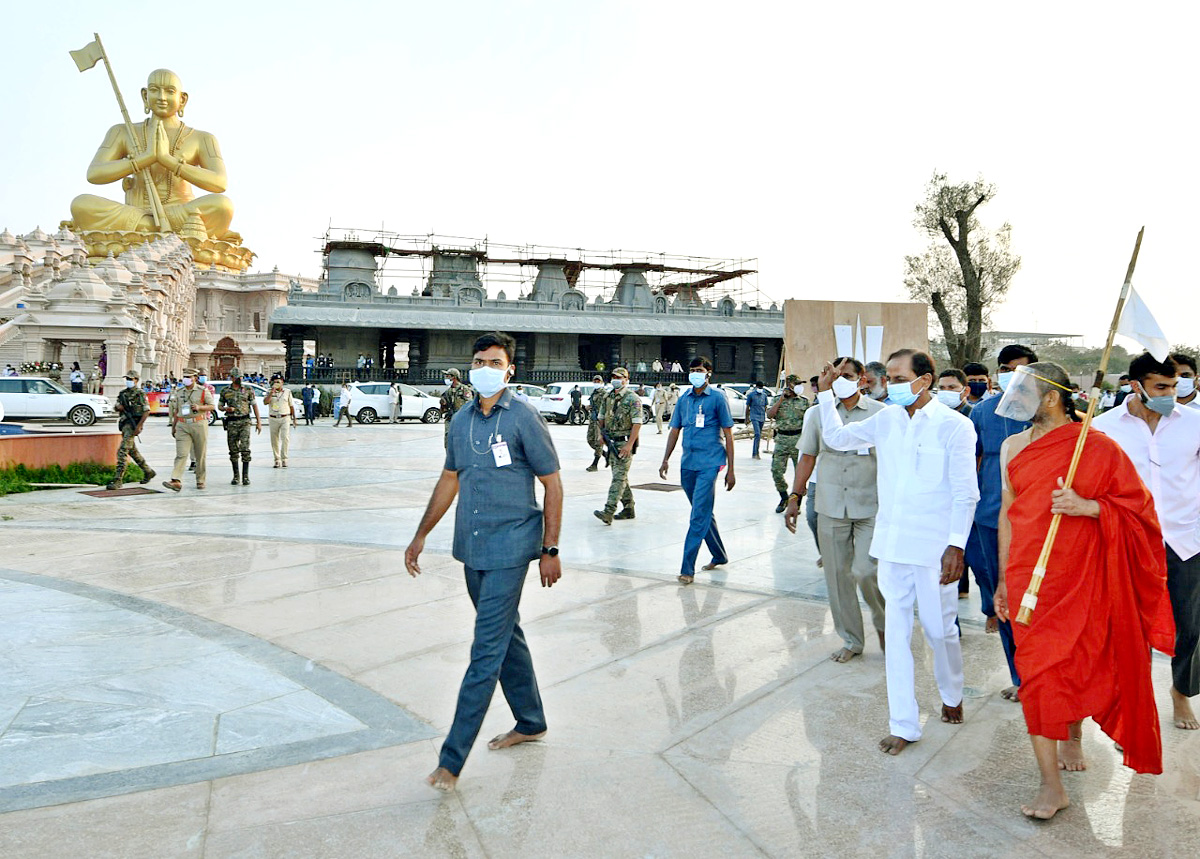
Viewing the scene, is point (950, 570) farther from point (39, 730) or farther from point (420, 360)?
point (420, 360)

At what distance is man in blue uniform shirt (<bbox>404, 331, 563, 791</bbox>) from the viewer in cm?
344

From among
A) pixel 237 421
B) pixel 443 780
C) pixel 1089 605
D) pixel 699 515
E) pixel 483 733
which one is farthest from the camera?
pixel 237 421

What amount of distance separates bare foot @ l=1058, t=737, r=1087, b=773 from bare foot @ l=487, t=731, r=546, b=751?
2257 millimetres

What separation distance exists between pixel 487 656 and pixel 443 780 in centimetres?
50

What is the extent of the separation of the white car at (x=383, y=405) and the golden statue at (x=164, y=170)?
35.8 metres

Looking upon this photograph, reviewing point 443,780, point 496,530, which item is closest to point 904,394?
point 496,530

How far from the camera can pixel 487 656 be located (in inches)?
136

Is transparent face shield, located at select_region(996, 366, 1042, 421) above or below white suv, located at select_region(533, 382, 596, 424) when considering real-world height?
above

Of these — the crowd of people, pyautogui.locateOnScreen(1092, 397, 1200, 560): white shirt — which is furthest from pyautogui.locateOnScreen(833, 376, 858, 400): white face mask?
pyautogui.locateOnScreen(1092, 397, 1200, 560): white shirt

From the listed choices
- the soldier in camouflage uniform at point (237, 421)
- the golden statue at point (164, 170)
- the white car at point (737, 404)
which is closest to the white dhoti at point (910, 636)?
the soldier in camouflage uniform at point (237, 421)

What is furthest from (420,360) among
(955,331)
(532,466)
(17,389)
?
(532,466)

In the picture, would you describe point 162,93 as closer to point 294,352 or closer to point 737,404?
point 294,352

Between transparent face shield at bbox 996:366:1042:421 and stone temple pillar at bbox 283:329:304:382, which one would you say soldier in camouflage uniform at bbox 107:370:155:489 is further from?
stone temple pillar at bbox 283:329:304:382

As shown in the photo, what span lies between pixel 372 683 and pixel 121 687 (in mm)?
1276
